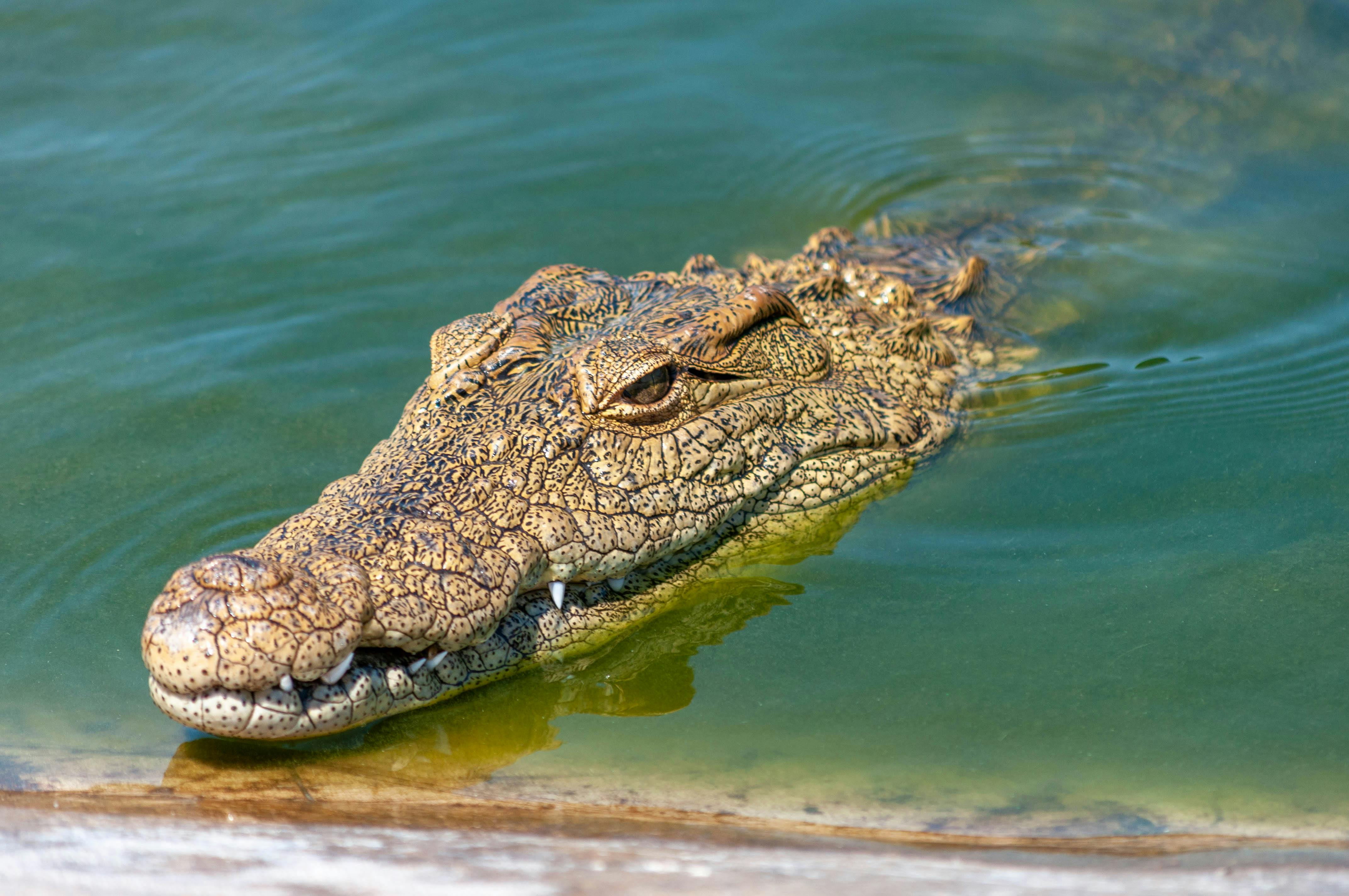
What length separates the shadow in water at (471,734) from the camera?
3787 mm

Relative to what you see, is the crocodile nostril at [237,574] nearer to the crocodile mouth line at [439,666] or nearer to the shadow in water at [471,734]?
the crocodile mouth line at [439,666]

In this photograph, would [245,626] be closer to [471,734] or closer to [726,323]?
[471,734]

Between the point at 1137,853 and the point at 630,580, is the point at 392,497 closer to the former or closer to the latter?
the point at 630,580

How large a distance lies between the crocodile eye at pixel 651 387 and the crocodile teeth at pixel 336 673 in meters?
1.53

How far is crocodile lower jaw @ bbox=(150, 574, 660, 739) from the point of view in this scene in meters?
3.45

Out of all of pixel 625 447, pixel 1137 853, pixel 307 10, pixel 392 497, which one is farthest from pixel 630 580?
pixel 307 10

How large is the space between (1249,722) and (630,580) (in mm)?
2276

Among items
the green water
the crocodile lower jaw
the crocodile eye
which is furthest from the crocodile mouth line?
the crocodile eye

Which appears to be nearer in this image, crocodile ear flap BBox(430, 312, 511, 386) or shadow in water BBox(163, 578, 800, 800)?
shadow in water BBox(163, 578, 800, 800)

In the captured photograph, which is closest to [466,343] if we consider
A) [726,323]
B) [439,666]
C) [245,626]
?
[726,323]

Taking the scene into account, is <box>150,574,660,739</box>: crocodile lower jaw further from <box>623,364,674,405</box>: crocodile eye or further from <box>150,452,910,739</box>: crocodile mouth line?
<box>623,364,674,405</box>: crocodile eye

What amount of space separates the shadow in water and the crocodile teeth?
403 millimetres

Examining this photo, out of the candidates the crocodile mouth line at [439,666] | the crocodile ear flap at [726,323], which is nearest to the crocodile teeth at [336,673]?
the crocodile mouth line at [439,666]

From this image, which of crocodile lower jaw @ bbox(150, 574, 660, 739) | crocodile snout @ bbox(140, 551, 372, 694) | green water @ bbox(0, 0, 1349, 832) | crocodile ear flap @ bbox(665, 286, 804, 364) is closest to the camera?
crocodile snout @ bbox(140, 551, 372, 694)
